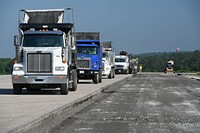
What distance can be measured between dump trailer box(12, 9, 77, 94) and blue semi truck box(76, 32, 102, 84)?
9.68 meters

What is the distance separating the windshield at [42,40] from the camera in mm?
22203

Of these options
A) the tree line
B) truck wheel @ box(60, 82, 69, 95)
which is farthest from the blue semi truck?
the tree line

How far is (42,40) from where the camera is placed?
22.3 meters

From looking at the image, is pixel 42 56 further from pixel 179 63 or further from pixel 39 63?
pixel 179 63

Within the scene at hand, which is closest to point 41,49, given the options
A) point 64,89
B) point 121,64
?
point 64,89

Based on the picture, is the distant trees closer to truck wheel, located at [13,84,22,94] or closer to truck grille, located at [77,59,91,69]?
truck grille, located at [77,59,91,69]

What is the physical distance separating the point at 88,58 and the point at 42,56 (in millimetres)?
A: 11805

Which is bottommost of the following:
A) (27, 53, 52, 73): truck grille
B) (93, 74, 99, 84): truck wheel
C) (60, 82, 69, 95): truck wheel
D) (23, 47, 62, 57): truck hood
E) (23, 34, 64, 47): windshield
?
(60, 82, 69, 95): truck wheel

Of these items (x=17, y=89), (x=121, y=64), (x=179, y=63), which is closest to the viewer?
(x=17, y=89)

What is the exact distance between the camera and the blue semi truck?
3316 cm

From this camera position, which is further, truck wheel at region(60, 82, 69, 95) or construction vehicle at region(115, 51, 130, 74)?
construction vehicle at region(115, 51, 130, 74)

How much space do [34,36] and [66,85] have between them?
2.80 m

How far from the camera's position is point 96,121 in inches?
517

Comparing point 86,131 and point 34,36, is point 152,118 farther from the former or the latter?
point 34,36
